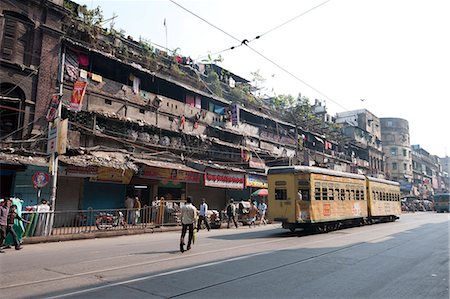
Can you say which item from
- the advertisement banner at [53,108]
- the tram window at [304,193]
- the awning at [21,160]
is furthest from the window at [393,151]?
the awning at [21,160]

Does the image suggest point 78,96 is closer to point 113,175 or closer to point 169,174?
point 113,175

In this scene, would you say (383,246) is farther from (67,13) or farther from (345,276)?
(67,13)

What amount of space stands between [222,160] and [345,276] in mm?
22029

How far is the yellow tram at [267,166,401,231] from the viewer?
15328 millimetres

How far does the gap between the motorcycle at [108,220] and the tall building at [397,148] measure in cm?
6533

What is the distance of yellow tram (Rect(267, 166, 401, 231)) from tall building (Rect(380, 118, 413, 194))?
57.0 m

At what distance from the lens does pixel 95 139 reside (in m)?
19.7

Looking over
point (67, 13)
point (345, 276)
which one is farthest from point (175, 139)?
point (345, 276)

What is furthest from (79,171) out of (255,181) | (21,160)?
(255,181)

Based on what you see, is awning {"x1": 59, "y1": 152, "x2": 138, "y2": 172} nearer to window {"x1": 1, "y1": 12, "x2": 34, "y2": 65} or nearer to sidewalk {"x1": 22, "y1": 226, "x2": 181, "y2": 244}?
sidewalk {"x1": 22, "y1": 226, "x2": 181, "y2": 244}

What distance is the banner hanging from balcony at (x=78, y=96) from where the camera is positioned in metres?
17.9

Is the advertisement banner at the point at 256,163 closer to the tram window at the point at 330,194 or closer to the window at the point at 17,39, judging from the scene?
the tram window at the point at 330,194

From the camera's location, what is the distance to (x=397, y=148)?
70500 millimetres

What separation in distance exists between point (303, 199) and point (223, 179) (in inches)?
405
